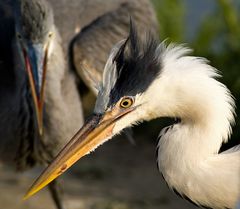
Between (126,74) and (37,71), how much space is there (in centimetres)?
117

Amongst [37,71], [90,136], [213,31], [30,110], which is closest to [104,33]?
[30,110]

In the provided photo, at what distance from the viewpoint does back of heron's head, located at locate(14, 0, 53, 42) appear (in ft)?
14.6

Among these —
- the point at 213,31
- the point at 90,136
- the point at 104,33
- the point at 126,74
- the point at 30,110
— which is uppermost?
the point at 126,74

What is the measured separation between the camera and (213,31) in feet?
22.9

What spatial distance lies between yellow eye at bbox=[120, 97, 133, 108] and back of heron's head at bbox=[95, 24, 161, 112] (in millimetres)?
21

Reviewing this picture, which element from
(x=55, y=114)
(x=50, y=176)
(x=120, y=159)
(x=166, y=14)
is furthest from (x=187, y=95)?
(x=166, y=14)

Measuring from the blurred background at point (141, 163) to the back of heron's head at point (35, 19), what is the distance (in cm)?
114

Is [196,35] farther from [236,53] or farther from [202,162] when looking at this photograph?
[202,162]

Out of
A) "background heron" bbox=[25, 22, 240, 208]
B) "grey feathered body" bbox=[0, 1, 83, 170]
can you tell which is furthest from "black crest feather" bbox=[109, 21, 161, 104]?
"grey feathered body" bbox=[0, 1, 83, 170]

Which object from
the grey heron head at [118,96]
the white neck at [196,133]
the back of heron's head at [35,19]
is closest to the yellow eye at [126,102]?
the grey heron head at [118,96]

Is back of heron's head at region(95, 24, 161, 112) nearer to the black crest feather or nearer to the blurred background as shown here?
the black crest feather

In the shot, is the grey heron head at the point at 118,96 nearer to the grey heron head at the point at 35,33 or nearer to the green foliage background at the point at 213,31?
the grey heron head at the point at 35,33

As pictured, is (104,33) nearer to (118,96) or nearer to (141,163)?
(141,163)

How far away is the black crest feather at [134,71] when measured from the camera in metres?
3.19
